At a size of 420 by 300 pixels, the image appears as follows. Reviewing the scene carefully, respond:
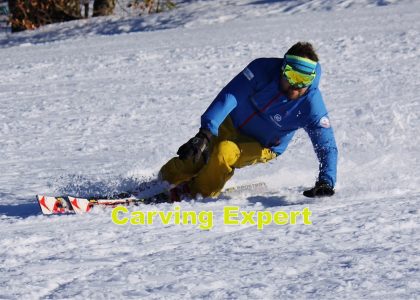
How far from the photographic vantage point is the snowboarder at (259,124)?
19.5 ft

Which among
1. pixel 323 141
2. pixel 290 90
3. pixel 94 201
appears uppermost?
pixel 290 90

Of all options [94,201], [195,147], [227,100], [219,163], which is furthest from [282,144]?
[94,201]

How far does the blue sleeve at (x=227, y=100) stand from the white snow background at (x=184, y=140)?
55 centimetres

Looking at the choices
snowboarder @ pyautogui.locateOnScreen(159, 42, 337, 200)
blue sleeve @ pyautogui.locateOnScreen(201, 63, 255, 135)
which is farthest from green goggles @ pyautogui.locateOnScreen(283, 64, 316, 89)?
blue sleeve @ pyautogui.locateOnScreen(201, 63, 255, 135)

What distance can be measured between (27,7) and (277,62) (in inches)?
557

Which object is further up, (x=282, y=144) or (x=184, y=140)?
(x=282, y=144)

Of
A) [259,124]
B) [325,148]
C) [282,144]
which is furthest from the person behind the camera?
[282,144]

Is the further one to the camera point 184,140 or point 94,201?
point 184,140

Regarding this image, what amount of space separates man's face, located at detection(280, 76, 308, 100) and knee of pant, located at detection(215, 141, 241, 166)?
0.50m

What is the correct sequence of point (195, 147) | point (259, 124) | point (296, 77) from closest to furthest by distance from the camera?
point (195, 147), point (296, 77), point (259, 124)

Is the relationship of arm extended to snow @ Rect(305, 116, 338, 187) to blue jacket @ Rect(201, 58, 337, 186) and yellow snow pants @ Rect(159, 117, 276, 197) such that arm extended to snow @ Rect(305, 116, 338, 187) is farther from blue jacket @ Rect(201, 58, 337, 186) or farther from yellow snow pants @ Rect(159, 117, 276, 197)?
yellow snow pants @ Rect(159, 117, 276, 197)

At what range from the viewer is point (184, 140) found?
28.9 ft

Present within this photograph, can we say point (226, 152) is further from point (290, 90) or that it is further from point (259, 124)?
point (290, 90)

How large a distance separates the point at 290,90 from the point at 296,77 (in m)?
0.11
